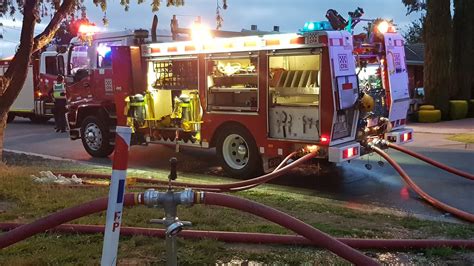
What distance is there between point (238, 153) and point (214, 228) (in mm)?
4313

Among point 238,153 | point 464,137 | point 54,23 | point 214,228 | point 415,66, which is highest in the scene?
point 54,23

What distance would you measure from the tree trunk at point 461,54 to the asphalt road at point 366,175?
37.1 ft

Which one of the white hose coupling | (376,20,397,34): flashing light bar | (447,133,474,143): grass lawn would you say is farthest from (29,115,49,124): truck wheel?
Answer: the white hose coupling

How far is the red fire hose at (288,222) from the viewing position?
135 inches

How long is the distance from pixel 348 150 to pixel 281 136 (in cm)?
117

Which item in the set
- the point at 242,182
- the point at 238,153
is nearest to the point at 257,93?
the point at 238,153

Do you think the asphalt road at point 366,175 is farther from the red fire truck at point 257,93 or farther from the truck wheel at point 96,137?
the red fire truck at point 257,93

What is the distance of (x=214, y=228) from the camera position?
5.40 meters

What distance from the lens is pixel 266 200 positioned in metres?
7.10

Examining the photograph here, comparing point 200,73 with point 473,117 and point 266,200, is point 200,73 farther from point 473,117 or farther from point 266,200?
point 473,117

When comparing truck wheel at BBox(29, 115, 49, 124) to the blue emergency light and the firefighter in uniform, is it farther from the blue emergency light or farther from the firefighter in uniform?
the blue emergency light

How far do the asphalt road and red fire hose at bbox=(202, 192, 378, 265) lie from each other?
3.67 m

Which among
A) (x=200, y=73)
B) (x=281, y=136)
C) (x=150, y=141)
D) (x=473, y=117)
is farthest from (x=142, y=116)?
(x=473, y=117)

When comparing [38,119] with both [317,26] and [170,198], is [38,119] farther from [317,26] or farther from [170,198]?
[170,198]
